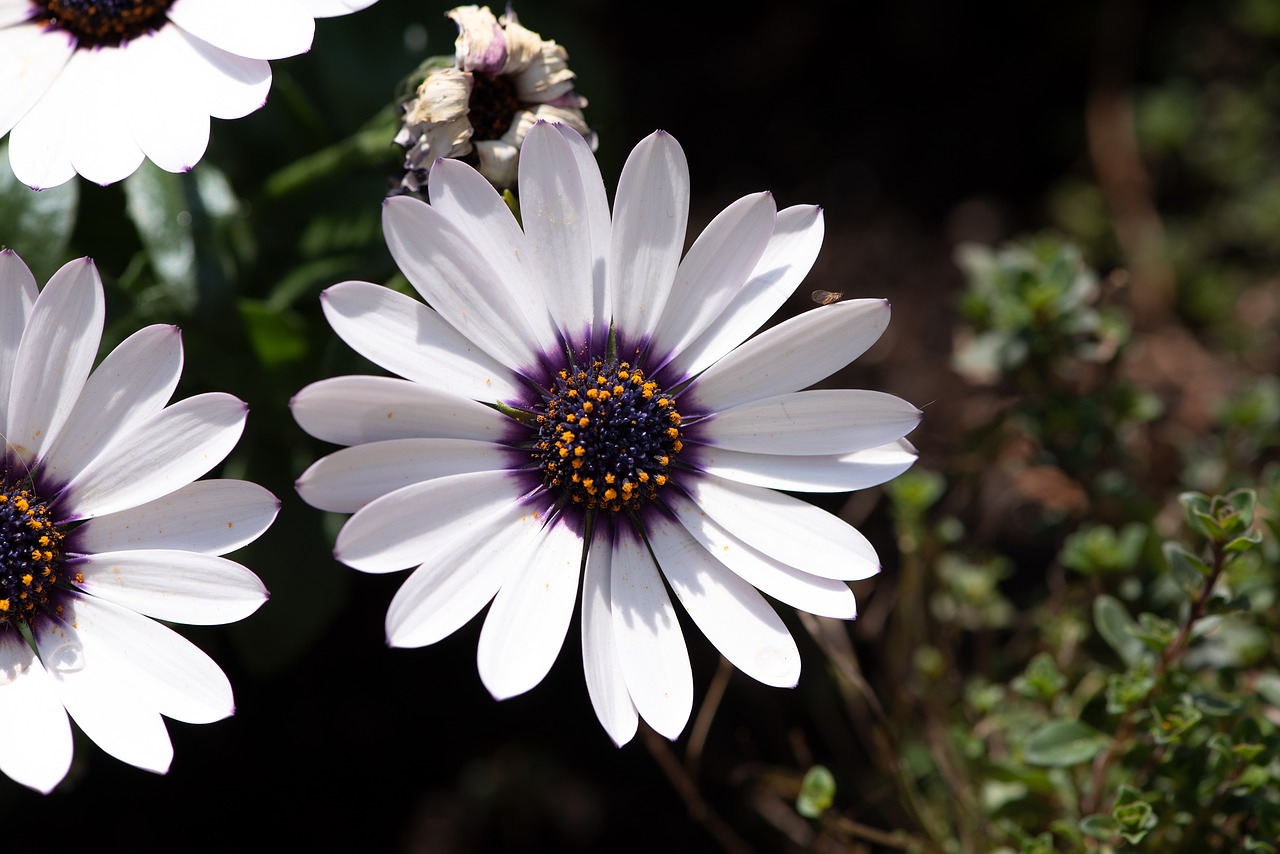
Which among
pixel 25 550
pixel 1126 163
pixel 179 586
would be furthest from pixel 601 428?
pixel 1126 163

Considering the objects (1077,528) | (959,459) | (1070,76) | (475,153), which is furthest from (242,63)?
(1070,76)

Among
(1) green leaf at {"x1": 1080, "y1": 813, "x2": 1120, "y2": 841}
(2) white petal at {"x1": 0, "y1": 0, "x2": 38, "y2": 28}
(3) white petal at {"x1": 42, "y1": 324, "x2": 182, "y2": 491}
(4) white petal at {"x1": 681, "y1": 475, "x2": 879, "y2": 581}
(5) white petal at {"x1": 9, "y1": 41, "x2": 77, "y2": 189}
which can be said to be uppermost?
(2) white petal at {"x1": 0, "y1": 0, "x2": 38, "y2": 28}

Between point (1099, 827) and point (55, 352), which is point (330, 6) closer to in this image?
point (55, 352)

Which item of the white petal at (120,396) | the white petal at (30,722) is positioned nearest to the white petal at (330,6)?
the white petal at (120,396)

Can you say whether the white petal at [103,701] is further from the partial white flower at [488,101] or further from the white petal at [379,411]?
the partial white flower at [488,101]

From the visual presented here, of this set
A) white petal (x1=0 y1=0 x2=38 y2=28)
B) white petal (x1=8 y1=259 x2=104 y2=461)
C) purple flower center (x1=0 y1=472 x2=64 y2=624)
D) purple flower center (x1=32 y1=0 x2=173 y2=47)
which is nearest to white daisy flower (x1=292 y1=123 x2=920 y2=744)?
white petal (x1=8 y1=259 x2=104 y2=461)

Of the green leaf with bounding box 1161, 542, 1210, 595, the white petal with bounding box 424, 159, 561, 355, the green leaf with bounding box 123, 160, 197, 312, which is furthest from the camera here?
the green leaf with bounding box 123, 160, 197, 312

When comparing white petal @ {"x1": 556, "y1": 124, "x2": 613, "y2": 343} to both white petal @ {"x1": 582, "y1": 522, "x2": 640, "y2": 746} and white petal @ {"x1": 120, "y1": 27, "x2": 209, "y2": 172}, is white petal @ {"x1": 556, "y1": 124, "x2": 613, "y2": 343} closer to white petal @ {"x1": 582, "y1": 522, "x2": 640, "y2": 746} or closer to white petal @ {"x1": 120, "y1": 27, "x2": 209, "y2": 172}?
white petal @ {"x1": 582, "y1": 522, "x2": 640, "y2": 746}
